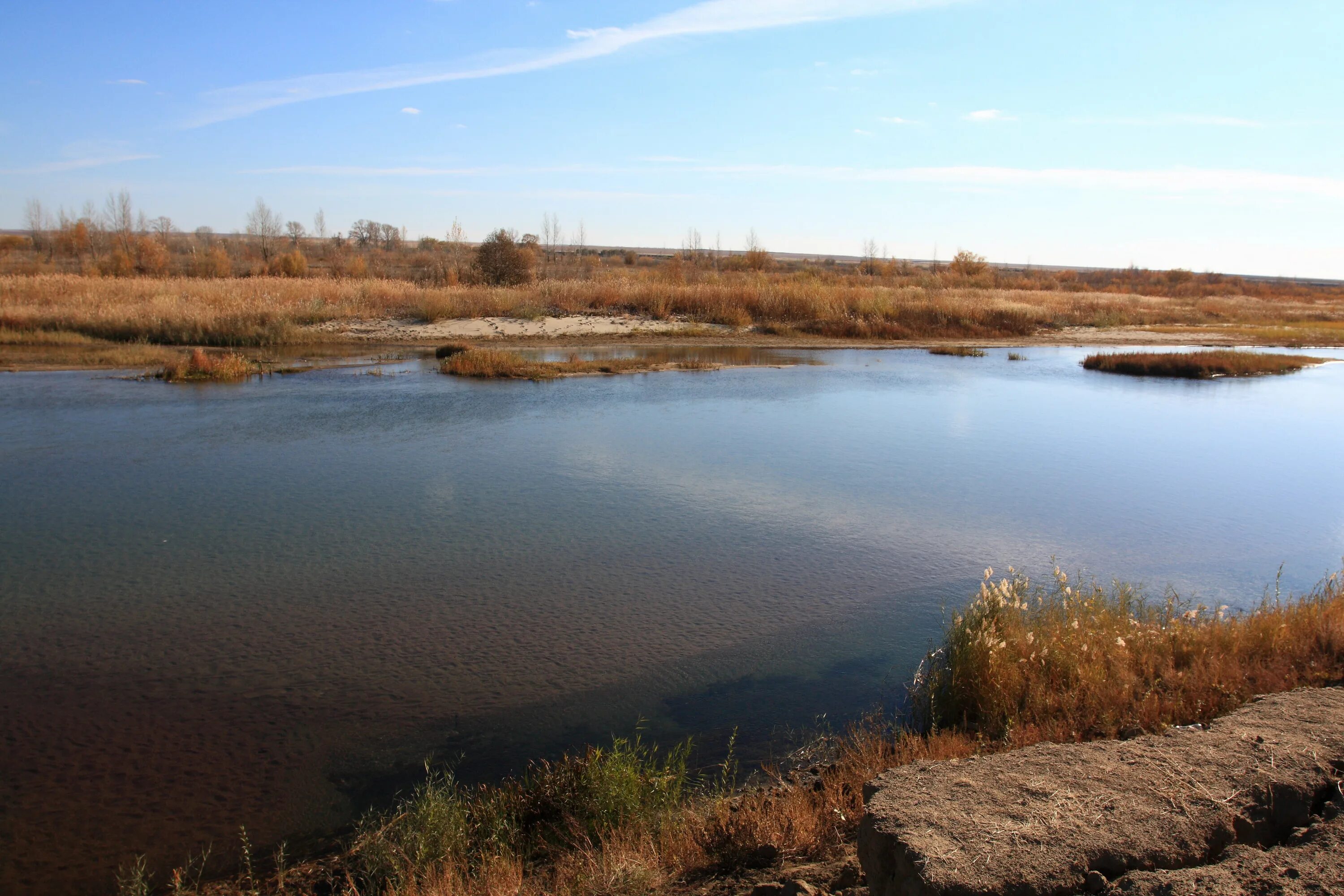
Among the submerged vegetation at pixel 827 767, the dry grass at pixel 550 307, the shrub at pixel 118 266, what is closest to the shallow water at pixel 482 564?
the submerged vegetation at pixel 827 767

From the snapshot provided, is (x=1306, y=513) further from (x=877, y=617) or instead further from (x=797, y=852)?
(x=797, y=852)

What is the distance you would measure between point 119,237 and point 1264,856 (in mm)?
73807

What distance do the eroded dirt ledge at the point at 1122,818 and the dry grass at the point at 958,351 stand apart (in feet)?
75.8

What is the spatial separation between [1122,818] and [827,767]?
1608 millimetres

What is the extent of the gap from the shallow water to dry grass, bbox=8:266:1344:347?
30.0ft

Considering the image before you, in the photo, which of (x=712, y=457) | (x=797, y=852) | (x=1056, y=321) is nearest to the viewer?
(x=797, y=852)

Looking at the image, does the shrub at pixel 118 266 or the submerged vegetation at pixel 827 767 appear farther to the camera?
the shrub at pixel 118 266

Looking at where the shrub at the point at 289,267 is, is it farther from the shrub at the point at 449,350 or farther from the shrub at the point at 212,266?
the shrub at the point at 449,350

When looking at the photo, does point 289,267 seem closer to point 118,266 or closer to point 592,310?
point 118,266

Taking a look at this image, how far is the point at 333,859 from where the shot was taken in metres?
4.04

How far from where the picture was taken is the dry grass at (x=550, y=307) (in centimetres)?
2434

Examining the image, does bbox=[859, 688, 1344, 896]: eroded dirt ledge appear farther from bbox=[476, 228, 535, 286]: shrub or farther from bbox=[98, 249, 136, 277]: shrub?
bbox=[98, 249, 136, 277]: shrub

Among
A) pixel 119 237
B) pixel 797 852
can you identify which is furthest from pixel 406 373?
pixel 119 237

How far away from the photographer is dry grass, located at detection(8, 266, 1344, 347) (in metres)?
24.3
